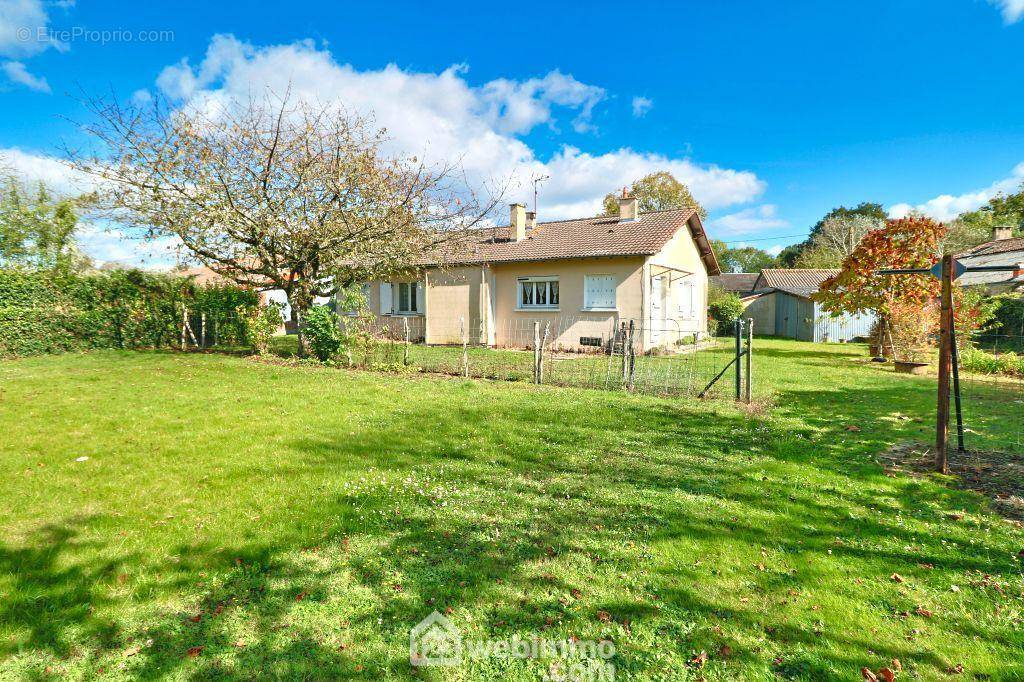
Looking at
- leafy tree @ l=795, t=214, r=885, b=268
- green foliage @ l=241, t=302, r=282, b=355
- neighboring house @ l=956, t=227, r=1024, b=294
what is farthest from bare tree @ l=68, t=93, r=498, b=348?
leafy tree @ l=795, t=214, r=885, b=268

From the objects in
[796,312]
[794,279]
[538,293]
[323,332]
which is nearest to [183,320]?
[323,332]

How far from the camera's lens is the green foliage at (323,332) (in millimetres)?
13164

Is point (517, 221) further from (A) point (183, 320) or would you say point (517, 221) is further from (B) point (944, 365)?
(B) point (944, 365)

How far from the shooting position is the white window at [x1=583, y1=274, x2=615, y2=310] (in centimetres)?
1805

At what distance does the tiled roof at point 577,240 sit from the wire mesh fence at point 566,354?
249 cm

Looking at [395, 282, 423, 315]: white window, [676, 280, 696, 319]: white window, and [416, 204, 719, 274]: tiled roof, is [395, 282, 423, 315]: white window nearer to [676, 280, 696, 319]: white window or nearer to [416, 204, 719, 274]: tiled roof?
[416, 204, 719, 274]: tiled roof

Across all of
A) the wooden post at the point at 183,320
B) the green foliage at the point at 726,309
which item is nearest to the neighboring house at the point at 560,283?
the wooden post at the point at 183,320

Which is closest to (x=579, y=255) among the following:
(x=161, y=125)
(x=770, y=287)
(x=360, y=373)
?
(x=360, y=373)

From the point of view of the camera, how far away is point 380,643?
8.68 ft

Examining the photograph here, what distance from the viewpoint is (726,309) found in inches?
1163

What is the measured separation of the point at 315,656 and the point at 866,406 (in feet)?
32.3

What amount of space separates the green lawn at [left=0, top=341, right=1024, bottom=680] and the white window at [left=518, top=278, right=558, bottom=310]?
12.3 m

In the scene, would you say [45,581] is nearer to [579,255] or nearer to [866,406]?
[866,406]

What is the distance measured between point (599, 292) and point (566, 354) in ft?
9.48
